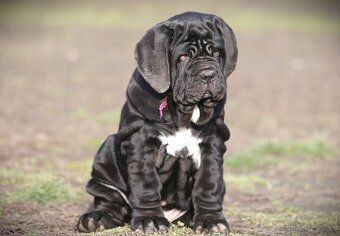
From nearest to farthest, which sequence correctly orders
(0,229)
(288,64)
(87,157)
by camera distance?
(0,229) < (87,157) < (288,64)

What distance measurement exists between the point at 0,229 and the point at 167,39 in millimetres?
1928

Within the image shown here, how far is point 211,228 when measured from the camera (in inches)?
208

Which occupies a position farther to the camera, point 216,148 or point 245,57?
point 245,57

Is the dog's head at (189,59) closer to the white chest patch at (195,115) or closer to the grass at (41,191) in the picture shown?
the white chest patch at (195,115)

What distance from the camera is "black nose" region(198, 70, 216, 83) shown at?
5047 mm

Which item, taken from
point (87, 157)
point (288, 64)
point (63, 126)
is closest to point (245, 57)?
point (288, 64)

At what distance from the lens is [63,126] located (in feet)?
36.6

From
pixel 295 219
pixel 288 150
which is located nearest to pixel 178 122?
pixel 295 219

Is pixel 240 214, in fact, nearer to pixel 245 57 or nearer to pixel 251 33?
pixel 245 57

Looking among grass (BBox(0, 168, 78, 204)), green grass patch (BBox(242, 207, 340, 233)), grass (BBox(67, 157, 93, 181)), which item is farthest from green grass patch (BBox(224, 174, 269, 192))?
grass (BBox(0, 168, 78, 204))

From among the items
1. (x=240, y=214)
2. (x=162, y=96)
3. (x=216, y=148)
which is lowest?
(x=240, y=214)

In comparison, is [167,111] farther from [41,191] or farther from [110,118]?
[110,118]

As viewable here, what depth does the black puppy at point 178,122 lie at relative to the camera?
17.0ft

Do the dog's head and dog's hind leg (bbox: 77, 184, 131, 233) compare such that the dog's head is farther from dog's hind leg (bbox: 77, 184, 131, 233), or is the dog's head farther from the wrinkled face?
dog's hind leg (bbox: 77, 184, 131, 233)
